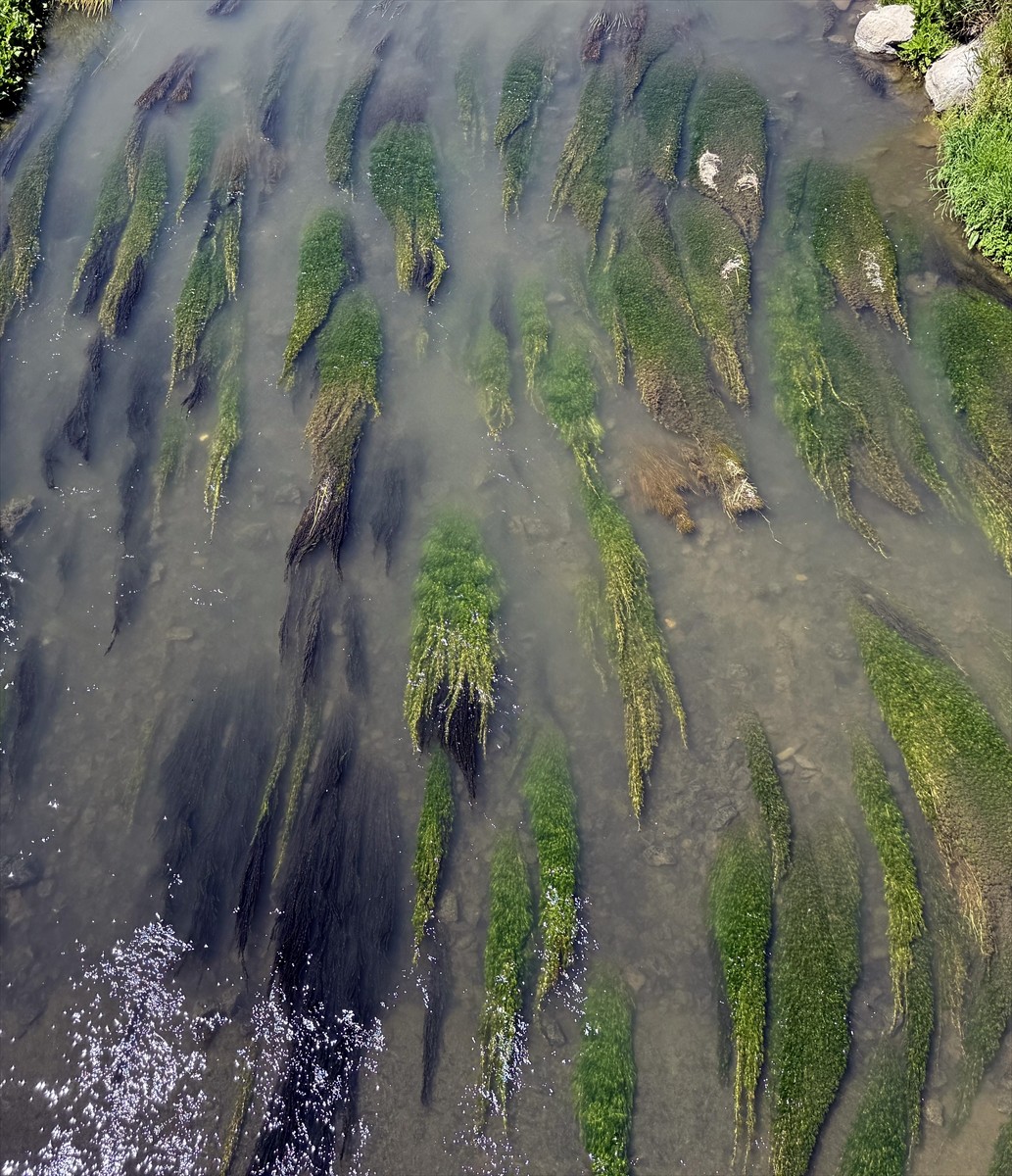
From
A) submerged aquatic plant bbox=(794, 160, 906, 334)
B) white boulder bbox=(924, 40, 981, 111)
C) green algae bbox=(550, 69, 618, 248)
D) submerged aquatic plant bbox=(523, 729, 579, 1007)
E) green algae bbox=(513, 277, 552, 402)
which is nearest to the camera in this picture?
submerged aquatic plant bbox=(523, 729, 579, 1007)

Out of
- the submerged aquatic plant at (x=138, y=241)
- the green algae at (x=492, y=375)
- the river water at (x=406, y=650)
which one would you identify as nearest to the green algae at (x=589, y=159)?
the river water at (x=406, y=650)

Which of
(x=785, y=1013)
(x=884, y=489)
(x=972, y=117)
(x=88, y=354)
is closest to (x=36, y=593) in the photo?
(x=88, y=354)

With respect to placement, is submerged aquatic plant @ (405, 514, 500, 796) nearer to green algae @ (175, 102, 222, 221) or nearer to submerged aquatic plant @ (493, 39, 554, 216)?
submerged aquatic plant @ (493, 39, 554, 216)

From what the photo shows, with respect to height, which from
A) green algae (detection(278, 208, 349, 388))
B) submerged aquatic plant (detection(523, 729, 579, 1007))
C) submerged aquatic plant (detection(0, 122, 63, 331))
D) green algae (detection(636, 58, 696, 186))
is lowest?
submerged aquatic plant (detection(0, 122, 63, 331))

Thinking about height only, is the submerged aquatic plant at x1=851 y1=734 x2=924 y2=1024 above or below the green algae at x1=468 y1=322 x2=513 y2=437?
above

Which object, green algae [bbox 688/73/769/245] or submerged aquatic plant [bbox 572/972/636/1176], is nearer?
submerged aquatic plant [bbox 572/972/636/1176]

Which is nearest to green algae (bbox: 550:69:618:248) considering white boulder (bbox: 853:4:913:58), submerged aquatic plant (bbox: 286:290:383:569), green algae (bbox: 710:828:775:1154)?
submerged aquatic plant (bbox: 286:290:383:569)

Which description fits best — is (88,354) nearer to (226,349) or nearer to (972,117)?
(226,349)
